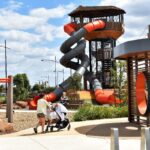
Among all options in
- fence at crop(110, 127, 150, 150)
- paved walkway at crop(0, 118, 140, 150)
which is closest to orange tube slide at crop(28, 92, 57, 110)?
paved walkway at crop(0, 118, 140, 150)

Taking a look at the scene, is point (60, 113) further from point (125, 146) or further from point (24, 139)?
point (125, 146)

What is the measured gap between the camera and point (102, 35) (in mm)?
57531

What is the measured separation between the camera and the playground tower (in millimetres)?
57750

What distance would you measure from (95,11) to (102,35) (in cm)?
350

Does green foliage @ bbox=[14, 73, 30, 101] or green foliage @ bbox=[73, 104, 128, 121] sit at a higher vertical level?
green foliage @ bbox=[14, 73, 30, 101]

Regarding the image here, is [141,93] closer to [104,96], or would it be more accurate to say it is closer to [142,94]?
[142,94]

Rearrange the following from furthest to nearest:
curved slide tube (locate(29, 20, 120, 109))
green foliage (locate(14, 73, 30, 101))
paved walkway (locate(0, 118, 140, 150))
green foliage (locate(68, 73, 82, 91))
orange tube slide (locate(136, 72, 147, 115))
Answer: green foliage (locate(14, 73, 30, 101)) → green foliage (locate(68, 73, 82, 91)) → curved slide tube (locate(29, 20, 120, 109)) → orange tube slide (locate(136, 72, 147, 115)) → paved walkway (locate(0, 118, 140, 150))

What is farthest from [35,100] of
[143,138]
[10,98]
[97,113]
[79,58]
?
[143,138]

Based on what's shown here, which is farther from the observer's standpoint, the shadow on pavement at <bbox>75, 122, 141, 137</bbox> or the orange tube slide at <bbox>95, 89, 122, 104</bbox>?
the orange tube slide at <bbox>95, 89, 122, 104</bbox>

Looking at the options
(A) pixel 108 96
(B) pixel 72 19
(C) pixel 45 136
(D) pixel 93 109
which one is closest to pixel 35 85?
(B) pixel 72 19

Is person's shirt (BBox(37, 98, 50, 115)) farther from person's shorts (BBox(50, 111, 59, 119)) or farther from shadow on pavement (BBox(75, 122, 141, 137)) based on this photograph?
shadow on pavement (BBox(75, 122, 141, 137))

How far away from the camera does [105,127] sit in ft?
63.0

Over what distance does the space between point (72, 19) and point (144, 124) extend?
42865mm

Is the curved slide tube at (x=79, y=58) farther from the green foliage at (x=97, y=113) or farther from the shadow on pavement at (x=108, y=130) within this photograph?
the shadow on pavement at (x=108, y=130)
